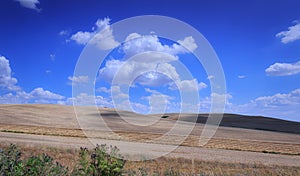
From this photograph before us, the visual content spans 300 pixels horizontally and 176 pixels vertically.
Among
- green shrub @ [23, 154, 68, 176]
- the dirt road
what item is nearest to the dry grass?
the dirt road

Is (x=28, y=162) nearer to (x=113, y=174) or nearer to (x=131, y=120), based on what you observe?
(x=113, y=174)

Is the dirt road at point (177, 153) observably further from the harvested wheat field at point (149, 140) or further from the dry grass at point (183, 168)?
the dry grass at point (183, 168)

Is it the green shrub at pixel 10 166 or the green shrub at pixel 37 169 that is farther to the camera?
the green shrub at pixel 37 169

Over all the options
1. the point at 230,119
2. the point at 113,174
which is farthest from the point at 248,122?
the point at 113,174

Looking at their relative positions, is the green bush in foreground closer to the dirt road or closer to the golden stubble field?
the dirt road

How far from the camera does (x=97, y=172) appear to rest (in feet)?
21.2

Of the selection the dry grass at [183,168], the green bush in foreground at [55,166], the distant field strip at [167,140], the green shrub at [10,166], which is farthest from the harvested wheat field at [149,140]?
the green shrub at [10,166]

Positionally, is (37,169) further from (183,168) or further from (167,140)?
(167,140)

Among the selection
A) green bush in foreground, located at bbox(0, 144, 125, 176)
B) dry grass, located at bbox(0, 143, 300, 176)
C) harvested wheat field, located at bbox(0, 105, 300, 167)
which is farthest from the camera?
harvested wheat field, located at bbox(0, 105, 300, 167)

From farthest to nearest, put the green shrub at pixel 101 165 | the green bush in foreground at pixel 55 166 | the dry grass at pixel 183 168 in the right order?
the dry grass at pixel 183 168 < the green shrub at pixel 101 165 < the green bush in foreground at pixel 55 166

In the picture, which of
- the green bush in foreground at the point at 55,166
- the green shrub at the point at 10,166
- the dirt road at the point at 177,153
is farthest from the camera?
the dirt road at the point at 177,153

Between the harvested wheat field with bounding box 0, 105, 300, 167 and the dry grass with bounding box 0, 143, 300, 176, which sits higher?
the harvested wheat field with bounding box 0, 105, 300, 167

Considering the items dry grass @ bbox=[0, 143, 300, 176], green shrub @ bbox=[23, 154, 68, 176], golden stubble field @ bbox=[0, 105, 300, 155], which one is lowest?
dry grass @ bbox=[0, 143, 300, 176]

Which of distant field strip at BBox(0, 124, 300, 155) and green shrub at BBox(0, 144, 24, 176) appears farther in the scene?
distant field strip at BBox(0, 124, 300, 155)
